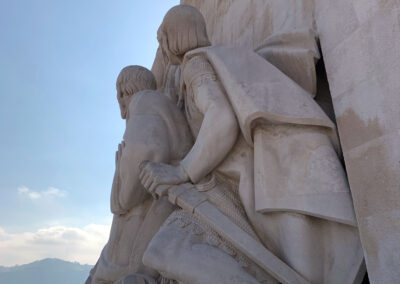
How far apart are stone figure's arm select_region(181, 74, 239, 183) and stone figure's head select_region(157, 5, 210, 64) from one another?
0.66m

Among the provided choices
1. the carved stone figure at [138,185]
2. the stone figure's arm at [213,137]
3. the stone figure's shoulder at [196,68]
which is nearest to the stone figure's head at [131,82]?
the carved stone figure at [138,185]

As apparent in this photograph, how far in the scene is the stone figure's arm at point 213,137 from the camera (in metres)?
2.18

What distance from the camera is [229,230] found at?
1938 mm

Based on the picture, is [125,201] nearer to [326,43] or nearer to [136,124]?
[136,124]

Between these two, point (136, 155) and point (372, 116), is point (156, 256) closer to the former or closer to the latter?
point (136, 155)

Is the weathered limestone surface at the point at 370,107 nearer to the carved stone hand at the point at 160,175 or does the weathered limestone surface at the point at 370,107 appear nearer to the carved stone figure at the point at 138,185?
the carved stone hand at the point at 160,175

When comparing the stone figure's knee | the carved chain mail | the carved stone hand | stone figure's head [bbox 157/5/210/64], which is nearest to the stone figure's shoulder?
the carved chain mail

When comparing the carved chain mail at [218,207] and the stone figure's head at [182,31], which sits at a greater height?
the stone figure's head at [182,31]

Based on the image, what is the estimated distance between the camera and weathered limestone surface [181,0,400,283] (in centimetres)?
153

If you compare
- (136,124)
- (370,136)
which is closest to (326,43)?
(370,136)

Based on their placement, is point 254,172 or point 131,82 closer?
point 254,172

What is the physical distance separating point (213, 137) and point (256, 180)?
40 centimetres

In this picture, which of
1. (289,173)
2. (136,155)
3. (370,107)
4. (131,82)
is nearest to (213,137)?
(289,173)

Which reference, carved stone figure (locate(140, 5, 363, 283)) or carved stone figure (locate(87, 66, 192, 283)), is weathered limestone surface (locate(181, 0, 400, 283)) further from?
carved stone figure (locate(87, 66, 192, 283))
